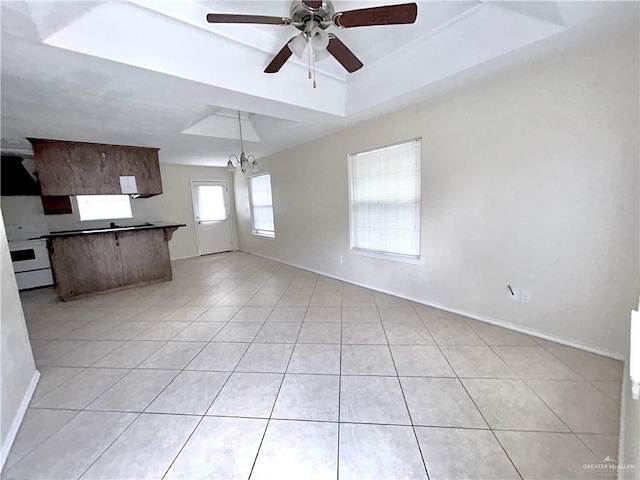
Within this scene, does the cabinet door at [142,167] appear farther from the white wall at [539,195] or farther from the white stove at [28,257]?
the white wall at [539,195]

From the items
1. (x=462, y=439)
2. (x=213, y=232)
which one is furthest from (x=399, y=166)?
(x=213, y=232)

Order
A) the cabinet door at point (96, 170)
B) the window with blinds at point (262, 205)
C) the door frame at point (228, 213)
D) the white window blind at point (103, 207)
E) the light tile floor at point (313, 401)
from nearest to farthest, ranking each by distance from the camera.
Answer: the light tile floor at point (313, 401), the cabinet door at point (96, 170), the white window blind at point (103, 207), the window with blinds at point (262, 205), the door frame at point (228, 213)

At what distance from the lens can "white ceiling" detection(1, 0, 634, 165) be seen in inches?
63.8

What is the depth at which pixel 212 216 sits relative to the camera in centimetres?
689

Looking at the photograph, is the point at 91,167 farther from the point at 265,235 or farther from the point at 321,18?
the point at 321,18

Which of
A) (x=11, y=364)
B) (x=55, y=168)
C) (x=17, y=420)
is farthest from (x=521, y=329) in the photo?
(x=55, y=168)

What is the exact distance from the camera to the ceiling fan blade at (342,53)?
66.4 inches

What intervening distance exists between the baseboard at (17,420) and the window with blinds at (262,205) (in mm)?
4313

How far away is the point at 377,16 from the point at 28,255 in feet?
20.8

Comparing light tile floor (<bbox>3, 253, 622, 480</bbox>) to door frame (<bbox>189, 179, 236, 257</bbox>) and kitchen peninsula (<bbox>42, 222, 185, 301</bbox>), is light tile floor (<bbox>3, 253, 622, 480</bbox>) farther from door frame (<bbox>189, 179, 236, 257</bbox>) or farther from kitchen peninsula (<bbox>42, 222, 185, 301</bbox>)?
door frame (<bbox>189, 179, 236, 257</bbox>)

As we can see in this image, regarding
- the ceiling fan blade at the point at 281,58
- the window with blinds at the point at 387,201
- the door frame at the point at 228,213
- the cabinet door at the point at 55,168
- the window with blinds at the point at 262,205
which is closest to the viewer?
the ceiling fan blade at the point at 281,58

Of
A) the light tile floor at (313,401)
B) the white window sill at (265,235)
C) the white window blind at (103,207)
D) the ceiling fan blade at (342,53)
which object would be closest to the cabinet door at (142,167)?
the white window blind at (103,207)

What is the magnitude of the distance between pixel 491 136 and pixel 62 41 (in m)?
3.40

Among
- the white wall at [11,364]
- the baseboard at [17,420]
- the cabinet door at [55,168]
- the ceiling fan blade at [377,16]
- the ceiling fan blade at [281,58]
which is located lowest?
the baseboard at [17,420]
